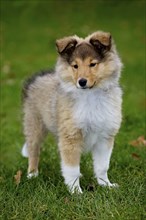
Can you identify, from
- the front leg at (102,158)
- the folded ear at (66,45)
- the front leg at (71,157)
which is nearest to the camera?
the folded ear at (66,45)

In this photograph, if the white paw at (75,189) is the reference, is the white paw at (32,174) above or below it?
below

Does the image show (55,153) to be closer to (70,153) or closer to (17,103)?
(70,153)

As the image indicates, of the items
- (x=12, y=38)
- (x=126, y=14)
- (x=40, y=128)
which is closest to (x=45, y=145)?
(x=40, y=128)

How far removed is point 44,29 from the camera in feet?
56.1

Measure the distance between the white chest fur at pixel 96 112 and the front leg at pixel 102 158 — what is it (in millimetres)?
189

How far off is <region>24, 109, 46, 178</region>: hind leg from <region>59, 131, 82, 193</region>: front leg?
82cm

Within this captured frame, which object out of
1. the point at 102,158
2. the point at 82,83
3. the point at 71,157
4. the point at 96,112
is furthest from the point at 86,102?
the point at 102,158

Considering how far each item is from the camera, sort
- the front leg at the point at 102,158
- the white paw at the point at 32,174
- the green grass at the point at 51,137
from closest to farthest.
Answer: the green grass at the point at 51,137, the front leg at the point at 102,158, the white paw at the point at 32,174

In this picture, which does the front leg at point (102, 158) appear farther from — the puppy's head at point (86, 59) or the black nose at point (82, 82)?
the black nose at point (82, 82)

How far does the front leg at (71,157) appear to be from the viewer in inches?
225

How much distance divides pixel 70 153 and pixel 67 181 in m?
0.31

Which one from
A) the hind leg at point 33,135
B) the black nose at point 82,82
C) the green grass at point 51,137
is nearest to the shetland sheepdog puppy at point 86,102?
the black nose at point 82,82

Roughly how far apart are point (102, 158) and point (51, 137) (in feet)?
8.18

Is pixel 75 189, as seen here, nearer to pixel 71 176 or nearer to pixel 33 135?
pixel 71 176
